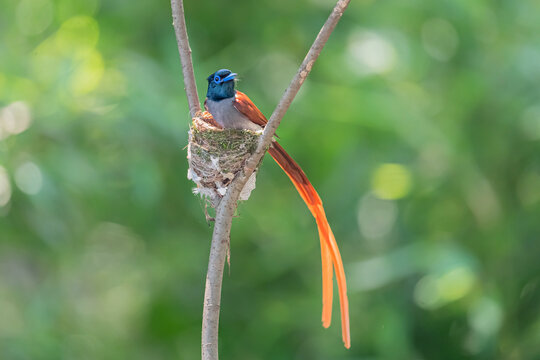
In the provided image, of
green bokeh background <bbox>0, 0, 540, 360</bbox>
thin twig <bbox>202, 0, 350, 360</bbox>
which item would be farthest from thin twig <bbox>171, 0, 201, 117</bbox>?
green bokeh background <bbox>0, 0, 540, 360</bbox>

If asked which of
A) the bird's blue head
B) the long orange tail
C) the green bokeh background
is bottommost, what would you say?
the green bokeh background

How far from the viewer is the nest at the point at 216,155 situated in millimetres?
1964

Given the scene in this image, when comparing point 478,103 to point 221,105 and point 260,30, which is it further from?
point 221,105

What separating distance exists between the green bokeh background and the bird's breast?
187 cm

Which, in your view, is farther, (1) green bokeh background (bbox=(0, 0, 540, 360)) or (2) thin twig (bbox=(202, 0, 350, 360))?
(1) green bokeh background (bbox=(0, 0, 540, 360))

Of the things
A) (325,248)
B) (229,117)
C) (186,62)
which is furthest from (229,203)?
(229,117)

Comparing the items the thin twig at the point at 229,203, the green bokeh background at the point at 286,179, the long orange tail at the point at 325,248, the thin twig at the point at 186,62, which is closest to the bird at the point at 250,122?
the long orange tail at the point at 325,248

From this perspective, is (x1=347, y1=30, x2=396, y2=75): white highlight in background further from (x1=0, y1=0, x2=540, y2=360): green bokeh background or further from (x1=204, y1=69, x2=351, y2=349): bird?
(x1=204, y1=69, x2=351, y2=349): bird

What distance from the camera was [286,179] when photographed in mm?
4871

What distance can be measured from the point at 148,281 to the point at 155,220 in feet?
2.10

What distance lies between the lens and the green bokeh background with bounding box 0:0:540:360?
13.3ft

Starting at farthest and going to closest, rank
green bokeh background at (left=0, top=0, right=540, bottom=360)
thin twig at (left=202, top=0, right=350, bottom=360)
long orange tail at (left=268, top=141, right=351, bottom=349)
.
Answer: green bokeh background at (left=0, top=0, right=540, bottom=360), long orange tail at (left=268, top=141, right=351, bottom=349), thin twig at (left=202, top=0, right=350, bottom=360)

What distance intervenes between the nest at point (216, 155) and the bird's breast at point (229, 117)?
34 millimetres

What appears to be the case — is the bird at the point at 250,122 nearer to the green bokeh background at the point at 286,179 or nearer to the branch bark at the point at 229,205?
the branch bark at the point at 229,205
